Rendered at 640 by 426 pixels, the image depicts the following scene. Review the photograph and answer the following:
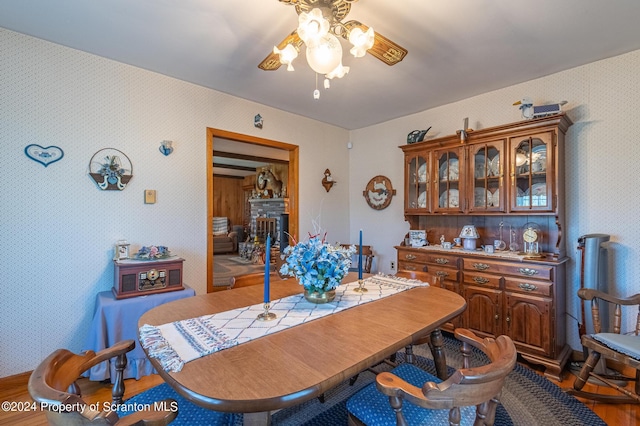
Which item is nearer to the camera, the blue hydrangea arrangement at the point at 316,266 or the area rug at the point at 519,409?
the blue hydrangea arrangement at the point at 316,266

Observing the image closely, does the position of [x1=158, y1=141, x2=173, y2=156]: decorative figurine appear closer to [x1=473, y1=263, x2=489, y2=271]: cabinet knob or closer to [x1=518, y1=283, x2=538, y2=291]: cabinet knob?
[x1=473, y1=263, x2=489, y2=271]: cabinet knob

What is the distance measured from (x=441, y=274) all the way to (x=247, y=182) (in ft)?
24.5

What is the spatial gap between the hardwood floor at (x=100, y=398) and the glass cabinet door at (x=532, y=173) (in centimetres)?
142

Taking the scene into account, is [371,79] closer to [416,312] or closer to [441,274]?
[441,274]

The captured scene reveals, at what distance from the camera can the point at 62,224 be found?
7.49ft

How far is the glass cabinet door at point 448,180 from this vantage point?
3.03 meters

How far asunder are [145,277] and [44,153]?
1.20 meters

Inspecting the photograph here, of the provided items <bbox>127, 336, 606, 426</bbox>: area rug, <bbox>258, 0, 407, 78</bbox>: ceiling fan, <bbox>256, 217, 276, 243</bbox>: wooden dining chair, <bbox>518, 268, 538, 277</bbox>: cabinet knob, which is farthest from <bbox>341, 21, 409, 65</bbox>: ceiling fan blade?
<bbox>256, 217, 276, 243</bbox>: wooden dining chair

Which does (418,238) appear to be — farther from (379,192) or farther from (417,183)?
(379,192)

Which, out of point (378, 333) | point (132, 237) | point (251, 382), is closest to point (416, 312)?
point (378, 333)

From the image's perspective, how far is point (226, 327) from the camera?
1257 millimetres

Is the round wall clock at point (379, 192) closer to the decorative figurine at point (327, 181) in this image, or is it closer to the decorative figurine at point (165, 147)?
the decorative figurine at point (327, 181)

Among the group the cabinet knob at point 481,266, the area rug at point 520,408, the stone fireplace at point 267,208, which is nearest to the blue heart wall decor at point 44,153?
the area rug at point 520,408

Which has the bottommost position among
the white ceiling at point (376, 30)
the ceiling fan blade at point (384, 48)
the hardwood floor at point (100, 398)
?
the hardwood floor at point (100, 398)
